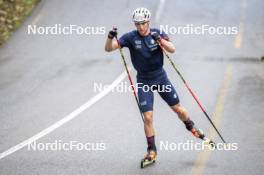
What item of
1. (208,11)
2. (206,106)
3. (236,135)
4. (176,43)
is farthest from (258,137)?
(208,11)

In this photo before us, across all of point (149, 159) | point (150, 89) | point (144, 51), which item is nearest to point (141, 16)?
point (144, 51)

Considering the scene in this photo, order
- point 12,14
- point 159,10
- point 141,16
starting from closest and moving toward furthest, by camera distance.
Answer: point 141,16, point 12,14, point 159,10

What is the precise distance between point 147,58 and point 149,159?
199 cm

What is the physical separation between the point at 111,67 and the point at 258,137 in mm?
6389

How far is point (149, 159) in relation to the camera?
35.0ft

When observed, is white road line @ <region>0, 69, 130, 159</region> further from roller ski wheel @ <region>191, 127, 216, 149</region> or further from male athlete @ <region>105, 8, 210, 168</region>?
roller ski wheel @ <region>191, 127, 216, 149</region>

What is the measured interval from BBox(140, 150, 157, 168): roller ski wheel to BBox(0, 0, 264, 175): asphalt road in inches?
5.5

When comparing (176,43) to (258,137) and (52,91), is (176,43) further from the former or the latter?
(258,137)

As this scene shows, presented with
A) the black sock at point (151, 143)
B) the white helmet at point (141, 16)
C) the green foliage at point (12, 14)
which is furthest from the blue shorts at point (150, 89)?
the green foliage at point (12, 14)

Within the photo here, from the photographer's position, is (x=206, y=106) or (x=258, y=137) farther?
(x=206, y=106)

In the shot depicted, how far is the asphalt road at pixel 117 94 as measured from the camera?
36.0 ft

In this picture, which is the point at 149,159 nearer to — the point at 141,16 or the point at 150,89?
the point at 150,89

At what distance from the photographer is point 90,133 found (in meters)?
12.4

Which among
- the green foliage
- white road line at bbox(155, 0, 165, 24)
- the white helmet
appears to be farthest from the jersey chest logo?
white road line at bbox(155, 0, 165, 24)
